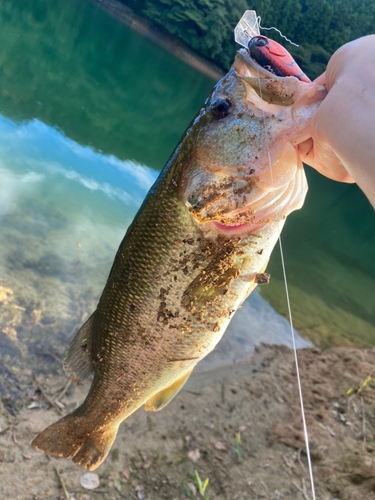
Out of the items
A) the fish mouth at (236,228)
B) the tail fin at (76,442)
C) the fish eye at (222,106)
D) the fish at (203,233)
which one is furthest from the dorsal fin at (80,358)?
the fish eye at (222,106)

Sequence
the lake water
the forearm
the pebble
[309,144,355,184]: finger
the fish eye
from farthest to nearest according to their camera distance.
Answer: the lake water
the pebble
the fish eye
[309,144,355,184]: finger
the forearm

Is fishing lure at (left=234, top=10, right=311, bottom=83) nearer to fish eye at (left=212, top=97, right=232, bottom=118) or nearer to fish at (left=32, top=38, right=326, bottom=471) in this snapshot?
fish at (left=32, top=38, right=326, bottom=471)

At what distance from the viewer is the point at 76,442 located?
2670 millimetres

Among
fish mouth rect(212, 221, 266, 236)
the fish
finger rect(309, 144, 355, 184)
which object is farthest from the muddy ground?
finger rect(309, 144, 355, 184)

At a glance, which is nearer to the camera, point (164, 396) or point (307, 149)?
point (307, 149)

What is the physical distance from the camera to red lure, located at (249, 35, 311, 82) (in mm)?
1824

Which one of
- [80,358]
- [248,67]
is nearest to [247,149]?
[248,67]

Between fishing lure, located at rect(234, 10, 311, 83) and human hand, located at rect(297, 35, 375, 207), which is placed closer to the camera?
human hand, located at rect(297, 35, 375, 207)

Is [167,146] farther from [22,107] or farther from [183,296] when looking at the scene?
[183,296]

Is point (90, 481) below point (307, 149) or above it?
below

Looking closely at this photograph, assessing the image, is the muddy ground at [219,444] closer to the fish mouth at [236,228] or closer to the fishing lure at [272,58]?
the fish mouth at [236,228]

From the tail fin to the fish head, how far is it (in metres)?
1.76

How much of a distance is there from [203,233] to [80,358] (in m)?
1.34

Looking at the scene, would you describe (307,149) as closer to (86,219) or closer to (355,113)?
(355,113)
